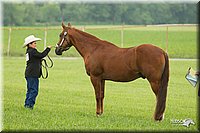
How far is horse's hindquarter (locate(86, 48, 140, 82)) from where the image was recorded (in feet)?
28.8

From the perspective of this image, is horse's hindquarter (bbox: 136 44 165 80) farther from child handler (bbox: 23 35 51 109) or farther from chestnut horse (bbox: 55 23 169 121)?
child handler (bbox: 23 35 51 109)

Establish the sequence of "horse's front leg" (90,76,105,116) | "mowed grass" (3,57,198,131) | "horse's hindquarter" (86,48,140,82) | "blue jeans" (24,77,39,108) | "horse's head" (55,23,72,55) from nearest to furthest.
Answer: "mowed grass" (3,57,198,131) < "horse's hindquarter" (86,48,140,82) < "horse's front leg" (90,76,105,116) < "horse's head" (55,23,72,55) < "blue jeans" (24,77,39,108)

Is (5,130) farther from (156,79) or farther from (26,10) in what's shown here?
(26,10)

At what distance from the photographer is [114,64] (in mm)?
8898

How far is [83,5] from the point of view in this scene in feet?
104

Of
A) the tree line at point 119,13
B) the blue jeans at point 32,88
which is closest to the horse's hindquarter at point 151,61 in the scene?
the blue jeans at point 32,88

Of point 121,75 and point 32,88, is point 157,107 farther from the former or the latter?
point 32,88

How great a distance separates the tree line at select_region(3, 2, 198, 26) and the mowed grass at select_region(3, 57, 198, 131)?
11.2 metres

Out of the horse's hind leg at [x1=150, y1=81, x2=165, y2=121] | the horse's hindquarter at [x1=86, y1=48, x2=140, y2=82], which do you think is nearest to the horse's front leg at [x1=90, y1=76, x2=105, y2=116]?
the horse's hindquarter at [x1=86, y1=48, x2=140, y2=82]

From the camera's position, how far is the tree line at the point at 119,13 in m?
31.3

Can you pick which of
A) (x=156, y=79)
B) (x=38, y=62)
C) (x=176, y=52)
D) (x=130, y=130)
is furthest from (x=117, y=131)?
(x=176, y=52)

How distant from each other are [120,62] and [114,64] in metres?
0.14

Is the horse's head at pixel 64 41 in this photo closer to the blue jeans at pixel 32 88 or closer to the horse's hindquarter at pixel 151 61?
the blue jeans at pixel 32 88

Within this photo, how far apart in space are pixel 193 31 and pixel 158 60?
2924 cm
